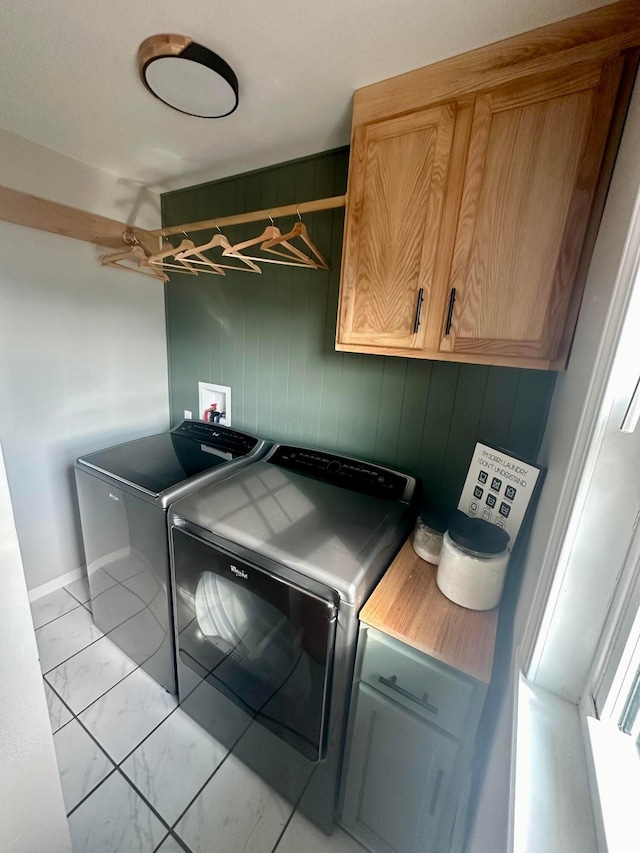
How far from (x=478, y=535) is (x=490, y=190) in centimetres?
94

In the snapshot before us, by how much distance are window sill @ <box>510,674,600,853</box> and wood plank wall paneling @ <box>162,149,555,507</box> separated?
813 mm

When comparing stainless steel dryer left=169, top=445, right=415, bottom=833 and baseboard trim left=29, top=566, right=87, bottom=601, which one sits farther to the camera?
baseboard trim left=29, top=566, right=87, bottom=601

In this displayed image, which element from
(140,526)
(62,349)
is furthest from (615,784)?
(62,349)

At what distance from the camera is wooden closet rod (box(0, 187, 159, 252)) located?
4.82 ft

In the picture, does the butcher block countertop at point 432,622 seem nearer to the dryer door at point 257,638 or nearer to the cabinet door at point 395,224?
the dryer door at point 257,638

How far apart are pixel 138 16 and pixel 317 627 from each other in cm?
165

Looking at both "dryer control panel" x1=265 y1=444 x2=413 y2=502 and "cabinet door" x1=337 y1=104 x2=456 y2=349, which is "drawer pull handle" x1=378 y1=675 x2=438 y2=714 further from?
"cabinet door" x1=337 y1=104 x2=456 y2=349

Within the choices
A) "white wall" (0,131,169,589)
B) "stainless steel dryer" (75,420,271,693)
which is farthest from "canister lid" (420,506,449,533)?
"white wall" (0,131,169,589)

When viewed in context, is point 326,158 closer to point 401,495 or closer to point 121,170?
point 121,170

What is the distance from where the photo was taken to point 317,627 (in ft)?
3.02

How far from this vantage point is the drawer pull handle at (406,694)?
0.84m

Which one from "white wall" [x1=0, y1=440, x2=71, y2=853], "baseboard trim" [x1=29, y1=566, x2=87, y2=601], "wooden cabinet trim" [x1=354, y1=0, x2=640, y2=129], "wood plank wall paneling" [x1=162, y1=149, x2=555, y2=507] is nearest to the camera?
"white wall" [x1=0, y1=440, x2=71, y2=853]

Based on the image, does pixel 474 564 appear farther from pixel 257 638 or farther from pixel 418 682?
pixel 257 638

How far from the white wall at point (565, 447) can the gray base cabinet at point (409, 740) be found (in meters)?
0.07
